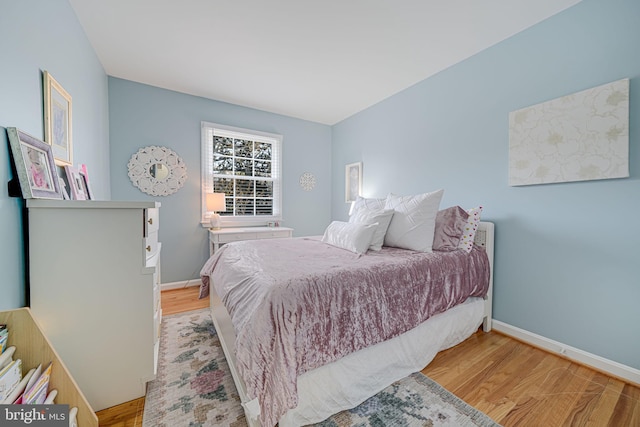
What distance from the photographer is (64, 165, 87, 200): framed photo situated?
5.24 feet

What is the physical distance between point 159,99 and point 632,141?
440 cm

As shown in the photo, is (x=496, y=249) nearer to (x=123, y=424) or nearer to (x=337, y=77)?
(x=337, y=77)

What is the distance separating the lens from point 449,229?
6.82ft

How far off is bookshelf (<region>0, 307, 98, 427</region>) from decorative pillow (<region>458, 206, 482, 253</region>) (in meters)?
2.53

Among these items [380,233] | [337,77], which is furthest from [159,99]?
[380,233]

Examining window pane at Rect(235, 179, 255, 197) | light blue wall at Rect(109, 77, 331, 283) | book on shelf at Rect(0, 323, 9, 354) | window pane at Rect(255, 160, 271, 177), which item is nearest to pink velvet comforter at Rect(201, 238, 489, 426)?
book on shelf at Rect(0, 323, 9, 354)

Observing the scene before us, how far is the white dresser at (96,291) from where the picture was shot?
1.16 m

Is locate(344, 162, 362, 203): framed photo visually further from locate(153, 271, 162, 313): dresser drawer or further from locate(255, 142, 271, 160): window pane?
locate(153, 271, 162, 313): dresser drawer

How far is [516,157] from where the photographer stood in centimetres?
202

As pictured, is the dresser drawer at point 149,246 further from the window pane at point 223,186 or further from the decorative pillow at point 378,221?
the window pane at point 223,186

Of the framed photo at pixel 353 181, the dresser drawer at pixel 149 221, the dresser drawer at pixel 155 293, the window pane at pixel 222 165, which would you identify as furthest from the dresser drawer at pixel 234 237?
the framed photo at pixel 353 181

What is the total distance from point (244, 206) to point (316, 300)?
2.90m

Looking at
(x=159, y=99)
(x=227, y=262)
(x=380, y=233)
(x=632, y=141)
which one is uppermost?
(x=159, y=99)

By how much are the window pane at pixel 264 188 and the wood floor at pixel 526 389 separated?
2.91 m
